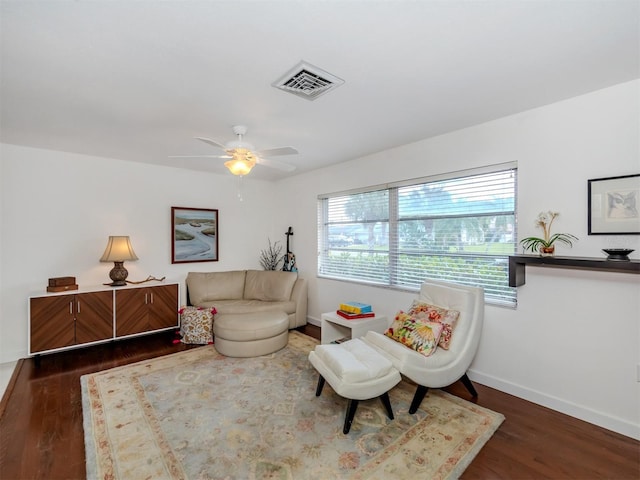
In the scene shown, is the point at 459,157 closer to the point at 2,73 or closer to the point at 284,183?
the point at 284,183

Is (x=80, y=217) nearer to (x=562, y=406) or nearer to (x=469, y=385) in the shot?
(x=469, y=385)

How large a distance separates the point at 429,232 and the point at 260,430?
2.54 meters

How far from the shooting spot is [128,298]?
3820 mm

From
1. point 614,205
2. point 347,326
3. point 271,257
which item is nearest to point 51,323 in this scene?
point 271,257

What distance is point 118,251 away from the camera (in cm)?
387

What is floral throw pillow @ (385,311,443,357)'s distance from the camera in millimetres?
2416

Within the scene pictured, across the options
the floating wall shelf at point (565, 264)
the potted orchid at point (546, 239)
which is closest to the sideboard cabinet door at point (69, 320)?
the floating wall shelf at point (565, 264)

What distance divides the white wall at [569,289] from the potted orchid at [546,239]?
52mm

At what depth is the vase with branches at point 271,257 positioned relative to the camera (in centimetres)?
559

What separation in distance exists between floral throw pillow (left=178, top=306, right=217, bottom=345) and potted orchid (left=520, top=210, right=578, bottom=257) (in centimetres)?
367

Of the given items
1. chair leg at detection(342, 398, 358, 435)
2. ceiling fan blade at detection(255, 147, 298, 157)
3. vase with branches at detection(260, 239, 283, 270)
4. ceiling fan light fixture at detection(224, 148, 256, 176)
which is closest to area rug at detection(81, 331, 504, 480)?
chair leg at detection(342, 398, 358, 435)

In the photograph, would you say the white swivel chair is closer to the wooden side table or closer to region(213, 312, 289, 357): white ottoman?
the wooden side table

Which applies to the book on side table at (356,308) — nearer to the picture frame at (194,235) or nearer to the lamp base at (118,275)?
the picture frame at (194,235)

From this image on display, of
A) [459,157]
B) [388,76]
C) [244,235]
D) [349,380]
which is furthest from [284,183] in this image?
[349,380]
